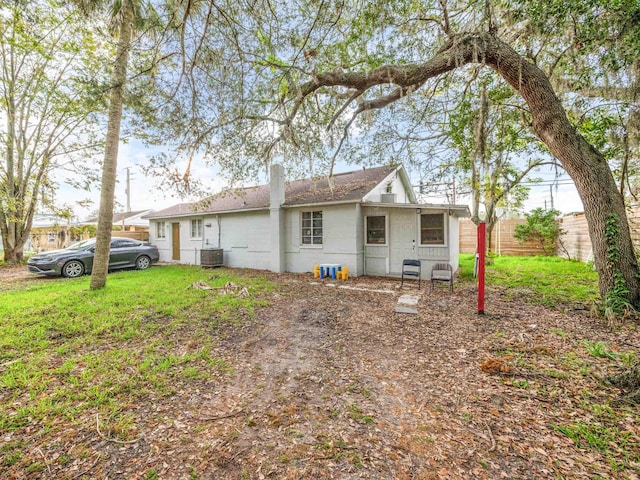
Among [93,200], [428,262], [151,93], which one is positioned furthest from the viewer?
[93,200]

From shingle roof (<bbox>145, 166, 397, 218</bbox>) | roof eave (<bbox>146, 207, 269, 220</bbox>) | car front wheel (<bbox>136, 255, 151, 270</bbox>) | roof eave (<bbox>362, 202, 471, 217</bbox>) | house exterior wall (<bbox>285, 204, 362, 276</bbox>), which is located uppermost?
shingle roof (<bbox>145, 166, 397, 218</bbox>)

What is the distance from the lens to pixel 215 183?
758 centimetres

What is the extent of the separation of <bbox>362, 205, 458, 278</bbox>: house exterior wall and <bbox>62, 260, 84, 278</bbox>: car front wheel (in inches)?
405

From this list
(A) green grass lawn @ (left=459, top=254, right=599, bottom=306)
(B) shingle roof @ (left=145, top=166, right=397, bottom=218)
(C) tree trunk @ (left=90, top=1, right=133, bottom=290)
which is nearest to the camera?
(A) green grass lawn @ (left=459, top=254, right=599, bottom=306)

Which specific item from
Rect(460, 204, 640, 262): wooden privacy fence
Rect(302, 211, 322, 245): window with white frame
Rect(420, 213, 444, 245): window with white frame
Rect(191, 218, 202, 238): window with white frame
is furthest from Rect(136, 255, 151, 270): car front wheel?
Rect(460, 204, 640, 262): wooden privacy fence

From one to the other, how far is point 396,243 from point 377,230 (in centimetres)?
81

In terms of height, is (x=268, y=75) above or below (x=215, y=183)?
above

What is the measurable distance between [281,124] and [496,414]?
247 inches

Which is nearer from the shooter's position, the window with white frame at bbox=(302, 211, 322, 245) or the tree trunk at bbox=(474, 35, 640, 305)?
the tree trunk at bbox=(474, 35, 640, 305)

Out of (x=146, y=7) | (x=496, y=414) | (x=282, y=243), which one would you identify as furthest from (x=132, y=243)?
(x=496, y=414)

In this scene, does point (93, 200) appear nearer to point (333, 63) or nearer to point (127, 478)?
point (333, 63)

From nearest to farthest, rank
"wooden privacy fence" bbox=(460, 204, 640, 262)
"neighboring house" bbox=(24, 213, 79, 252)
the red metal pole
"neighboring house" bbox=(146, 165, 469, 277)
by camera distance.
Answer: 1. the red metal pole
2. "neighboring house" bbox=(146, 165, 469, 277)
3. "wooden privacy fence" bbox=(460, 204, 640, 262)
4. "neighboring house" bbox=(24, 213, 79, 252)

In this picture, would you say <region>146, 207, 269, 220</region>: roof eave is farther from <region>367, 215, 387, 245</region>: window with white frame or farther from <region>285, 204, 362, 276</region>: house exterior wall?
<region>367, 215, 387, 245</region>: window with white frame

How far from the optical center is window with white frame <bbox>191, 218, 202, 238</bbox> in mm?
13266
